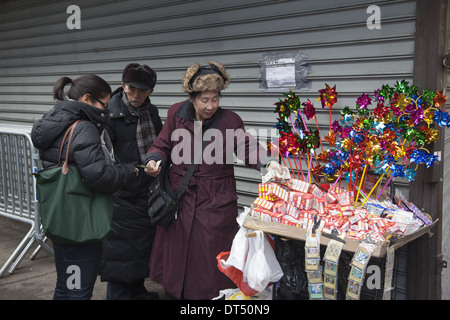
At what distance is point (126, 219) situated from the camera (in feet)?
12.2

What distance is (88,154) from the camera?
9.64 ft

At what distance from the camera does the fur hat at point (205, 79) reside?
3.16 metres

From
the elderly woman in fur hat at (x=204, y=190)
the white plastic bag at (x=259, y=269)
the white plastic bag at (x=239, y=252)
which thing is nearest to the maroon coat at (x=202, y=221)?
the elderly woman in fur hat at (x=204, y=190)

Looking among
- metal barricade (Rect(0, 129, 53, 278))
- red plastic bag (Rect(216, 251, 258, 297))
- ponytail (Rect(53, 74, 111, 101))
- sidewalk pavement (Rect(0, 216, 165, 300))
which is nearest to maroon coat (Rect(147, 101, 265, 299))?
red plastic bag (Rect(216, 251, 258, 297))

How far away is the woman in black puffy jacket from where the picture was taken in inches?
116

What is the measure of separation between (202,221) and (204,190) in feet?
0.77

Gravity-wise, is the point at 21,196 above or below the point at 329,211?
below

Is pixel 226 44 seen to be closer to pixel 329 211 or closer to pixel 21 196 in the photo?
pixel 329 211

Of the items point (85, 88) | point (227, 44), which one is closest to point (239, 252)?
point (85, 88)

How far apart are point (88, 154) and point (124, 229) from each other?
1.00 metres

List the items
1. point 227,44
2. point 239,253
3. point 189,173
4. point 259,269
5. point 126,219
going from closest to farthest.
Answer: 1. point 259,269
2. point 239,253
3. point 189,173
4. point 126,219
5. point 227,44

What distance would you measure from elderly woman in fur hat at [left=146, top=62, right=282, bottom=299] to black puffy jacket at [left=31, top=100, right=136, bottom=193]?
414 mm
